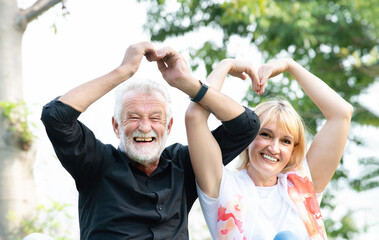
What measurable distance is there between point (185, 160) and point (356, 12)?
5528 millimetres

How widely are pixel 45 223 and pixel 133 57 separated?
6.64 ft

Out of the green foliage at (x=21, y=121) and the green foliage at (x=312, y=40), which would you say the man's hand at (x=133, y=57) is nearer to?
the green foliage at (x=21, y=121)

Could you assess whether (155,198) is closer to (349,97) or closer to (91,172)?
(91,172)

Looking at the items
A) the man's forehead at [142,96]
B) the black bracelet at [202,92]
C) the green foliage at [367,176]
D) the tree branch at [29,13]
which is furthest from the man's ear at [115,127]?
the green foliage at [367,176]

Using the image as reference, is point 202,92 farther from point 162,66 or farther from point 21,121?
point 21,121

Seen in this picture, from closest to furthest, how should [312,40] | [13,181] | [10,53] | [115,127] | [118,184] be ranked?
[118,184], [115,127], [13,181], [10,53], [312,40]

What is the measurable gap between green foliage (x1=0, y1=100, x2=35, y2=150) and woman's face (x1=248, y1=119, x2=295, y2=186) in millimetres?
1745

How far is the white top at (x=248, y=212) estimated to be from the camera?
8.19 ft

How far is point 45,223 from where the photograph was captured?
3.82 metres

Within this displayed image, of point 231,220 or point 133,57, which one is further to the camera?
point 231,220

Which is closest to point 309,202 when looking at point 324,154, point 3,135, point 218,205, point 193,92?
point 324,154

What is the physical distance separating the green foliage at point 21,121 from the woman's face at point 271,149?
5.73 ft

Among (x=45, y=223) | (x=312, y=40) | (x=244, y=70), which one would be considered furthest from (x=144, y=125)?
(x=312, y=40)

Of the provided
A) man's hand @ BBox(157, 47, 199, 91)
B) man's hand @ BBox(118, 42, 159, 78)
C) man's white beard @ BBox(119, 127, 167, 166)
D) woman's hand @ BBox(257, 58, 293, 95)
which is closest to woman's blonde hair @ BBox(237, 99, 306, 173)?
woman's hand @ BBox(257, 58, 293, 95)
